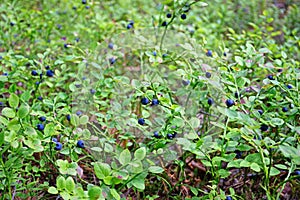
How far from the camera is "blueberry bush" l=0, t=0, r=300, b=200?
120 centimetres

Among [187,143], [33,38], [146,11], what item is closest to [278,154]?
[187,143]

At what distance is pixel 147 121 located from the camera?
1.40m

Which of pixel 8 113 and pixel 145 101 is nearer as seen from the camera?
pixel 8 113

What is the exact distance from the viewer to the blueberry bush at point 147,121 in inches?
47.3

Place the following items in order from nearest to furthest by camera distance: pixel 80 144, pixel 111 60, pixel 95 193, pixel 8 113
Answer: pixel 95 193 < pixel 8 113 < pixel 80 144 < pixel 111 60

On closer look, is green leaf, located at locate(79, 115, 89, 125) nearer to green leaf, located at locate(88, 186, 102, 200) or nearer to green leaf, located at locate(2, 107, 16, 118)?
green leaf, located at locate(2, 107, 16, 118)

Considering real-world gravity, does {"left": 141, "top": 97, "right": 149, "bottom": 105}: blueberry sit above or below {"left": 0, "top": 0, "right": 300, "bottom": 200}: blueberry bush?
above

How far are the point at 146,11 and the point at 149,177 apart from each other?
6.31 ft

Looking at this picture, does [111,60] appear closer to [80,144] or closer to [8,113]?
[80,144]

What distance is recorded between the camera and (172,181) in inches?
63.0

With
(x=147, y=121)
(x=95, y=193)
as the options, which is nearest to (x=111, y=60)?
(x=147, y=121)

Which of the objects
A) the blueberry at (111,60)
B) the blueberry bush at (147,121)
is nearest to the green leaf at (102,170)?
the blueberry bush at (147,121)

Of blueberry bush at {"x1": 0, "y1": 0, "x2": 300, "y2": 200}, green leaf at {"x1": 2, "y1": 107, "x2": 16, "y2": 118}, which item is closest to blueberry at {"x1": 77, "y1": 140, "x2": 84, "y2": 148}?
blueberry bush at {"x1": 0, "y1": 0, "x2": 300, "y2": 200}

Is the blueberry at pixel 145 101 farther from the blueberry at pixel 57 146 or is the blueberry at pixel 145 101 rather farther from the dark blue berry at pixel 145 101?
the blueberry at pixel 57 146
